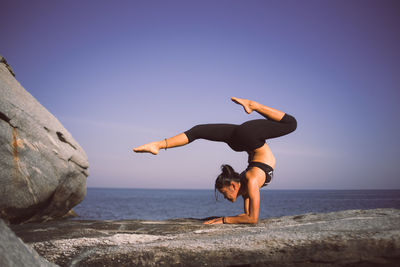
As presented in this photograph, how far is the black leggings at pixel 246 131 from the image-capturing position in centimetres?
437

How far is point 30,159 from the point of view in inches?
270

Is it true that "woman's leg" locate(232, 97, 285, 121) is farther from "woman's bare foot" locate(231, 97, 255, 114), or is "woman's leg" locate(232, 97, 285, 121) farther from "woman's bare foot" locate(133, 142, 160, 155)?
"woman's bare foot" locate(133, 142, 160, 155)

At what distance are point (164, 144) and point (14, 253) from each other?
2580mm

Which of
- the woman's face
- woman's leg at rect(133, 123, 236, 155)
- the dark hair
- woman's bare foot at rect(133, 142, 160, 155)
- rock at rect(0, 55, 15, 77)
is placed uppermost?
rock at rect(0, 55, 15, 77)

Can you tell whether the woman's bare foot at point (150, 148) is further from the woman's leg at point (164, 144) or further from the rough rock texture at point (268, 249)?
the rough rock texture at point (268, 249)

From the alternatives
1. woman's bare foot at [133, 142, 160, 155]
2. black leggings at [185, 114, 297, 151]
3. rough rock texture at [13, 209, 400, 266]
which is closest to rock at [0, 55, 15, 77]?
woman's bare foot at [133, 142, 160, 155]

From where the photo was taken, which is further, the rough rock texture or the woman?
the woman

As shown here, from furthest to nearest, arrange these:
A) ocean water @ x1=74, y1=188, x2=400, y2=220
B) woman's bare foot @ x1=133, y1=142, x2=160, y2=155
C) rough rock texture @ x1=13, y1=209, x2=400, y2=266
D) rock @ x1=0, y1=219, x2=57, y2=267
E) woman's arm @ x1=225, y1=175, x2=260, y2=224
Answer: ocean water @ x1=74, y1=188, x2=400, y2=220 → woman's bare foot @ x1=133, y1=142, x2=160, y2=155 → woman's arm @ x1=225, y1=175, x2=260, y2=224 → rough rock texture @ x1=13, y1=209, x2=400, y2=266 → rock @ x1=0, y1=219, x2=57, y2=267

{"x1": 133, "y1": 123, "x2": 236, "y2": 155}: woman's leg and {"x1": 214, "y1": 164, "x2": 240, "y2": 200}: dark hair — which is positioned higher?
{"x1": 133, "y1": 123, "x2": 236, "y2": 155}: woman's leg

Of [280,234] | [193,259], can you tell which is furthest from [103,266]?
[280,234]

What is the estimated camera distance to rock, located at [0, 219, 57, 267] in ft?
6.14

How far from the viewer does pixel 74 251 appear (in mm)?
2877

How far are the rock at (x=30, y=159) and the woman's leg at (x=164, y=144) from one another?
13.5 feet

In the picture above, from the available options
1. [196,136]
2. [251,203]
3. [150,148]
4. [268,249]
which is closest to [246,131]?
[196,136]
